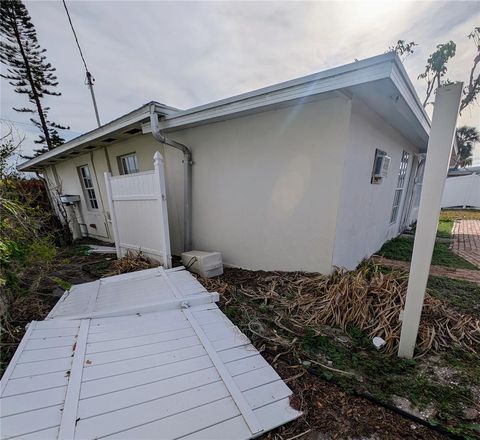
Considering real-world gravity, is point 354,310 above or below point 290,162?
below

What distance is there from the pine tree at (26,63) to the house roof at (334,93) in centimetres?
1026

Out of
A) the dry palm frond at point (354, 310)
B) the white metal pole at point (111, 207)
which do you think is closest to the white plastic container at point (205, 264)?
the dry palm frond at point (354, 310)

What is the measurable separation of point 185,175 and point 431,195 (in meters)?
3.73

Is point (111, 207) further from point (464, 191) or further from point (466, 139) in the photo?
point (466, 139)

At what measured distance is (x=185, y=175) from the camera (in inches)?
168

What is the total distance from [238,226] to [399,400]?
2.88m

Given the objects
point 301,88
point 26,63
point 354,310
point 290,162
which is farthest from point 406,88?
point 26,63

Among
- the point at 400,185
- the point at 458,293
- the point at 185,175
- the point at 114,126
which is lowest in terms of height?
the point at 458,293

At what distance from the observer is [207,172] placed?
4.11m

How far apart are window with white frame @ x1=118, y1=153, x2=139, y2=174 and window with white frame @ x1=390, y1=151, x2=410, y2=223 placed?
6695 mm

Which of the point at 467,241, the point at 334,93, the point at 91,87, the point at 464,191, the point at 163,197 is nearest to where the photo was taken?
the point at 334,93

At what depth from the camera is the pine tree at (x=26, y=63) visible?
9.15 m

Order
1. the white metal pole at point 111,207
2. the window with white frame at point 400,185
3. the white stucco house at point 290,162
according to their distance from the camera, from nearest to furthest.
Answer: the white stucco house at point 290,162
the white metal pole at point 111,207
the window with white frame at point 400,185

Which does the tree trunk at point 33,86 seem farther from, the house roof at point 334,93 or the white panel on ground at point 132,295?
the white panel on ground at point 132,295
